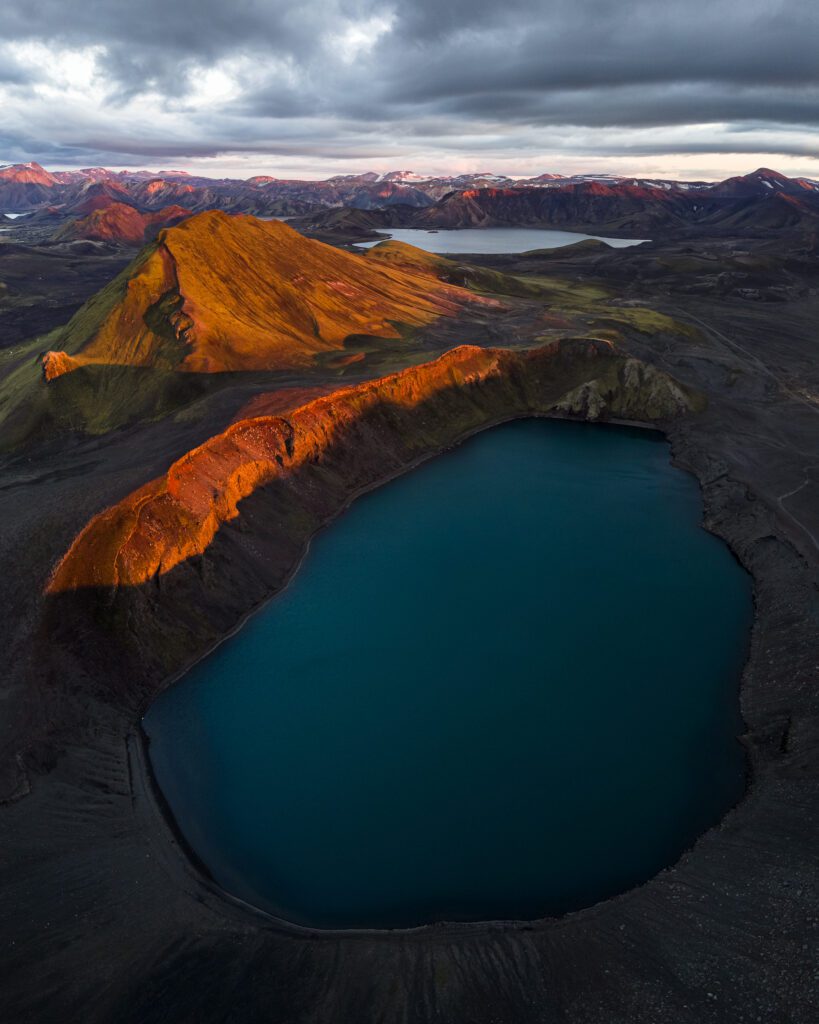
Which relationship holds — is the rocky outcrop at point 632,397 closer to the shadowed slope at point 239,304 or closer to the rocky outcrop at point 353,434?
the rocky outcrop at point 353,434

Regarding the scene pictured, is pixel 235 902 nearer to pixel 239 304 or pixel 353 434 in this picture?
pixel 353 434

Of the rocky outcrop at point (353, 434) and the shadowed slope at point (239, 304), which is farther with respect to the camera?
the shadowed slope at point (239, 304)

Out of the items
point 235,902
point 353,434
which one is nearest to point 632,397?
point 353,434

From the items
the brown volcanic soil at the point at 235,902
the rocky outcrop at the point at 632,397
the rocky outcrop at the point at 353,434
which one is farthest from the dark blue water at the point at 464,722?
the rocky outcrop at the point at 632,397

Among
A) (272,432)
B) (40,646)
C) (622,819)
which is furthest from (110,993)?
A: (272,432)

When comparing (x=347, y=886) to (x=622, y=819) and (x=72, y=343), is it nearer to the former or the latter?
(x=622, y=819)

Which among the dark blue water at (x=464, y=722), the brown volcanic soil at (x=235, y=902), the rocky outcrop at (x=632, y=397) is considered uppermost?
the rocky outcrop at (x=632, y=397)
